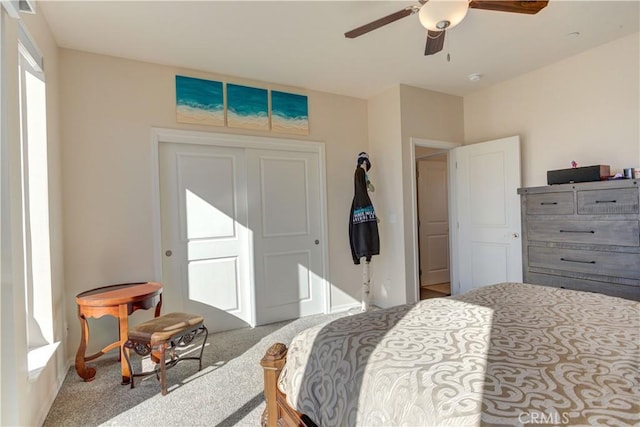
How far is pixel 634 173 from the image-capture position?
2596mm

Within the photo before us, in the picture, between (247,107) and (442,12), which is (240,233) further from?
(442,12)

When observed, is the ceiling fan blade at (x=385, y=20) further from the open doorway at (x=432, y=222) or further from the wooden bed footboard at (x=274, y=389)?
the open doorway at (x=432, y=222)

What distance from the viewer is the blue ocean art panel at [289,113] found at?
3.60 metres

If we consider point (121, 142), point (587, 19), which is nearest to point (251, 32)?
point (121, 142)

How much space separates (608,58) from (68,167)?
183 inches

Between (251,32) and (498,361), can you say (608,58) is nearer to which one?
(251,32)

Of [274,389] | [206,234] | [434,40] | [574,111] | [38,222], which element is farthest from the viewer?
[206,234]

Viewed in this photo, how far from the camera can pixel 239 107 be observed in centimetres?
342

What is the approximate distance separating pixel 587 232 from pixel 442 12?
2092mm

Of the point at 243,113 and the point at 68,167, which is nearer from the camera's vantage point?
the point at 68,167

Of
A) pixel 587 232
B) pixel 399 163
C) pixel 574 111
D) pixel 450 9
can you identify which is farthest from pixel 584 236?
pixel 450 9

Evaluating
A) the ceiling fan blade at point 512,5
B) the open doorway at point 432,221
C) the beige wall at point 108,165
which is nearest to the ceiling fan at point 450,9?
the ceiling fan blade at point 512,5

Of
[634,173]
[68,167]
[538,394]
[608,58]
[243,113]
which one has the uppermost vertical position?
[608,58]

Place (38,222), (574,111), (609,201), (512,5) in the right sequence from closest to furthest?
(512,5) → (38,222) → (609,201) → (574,111)
